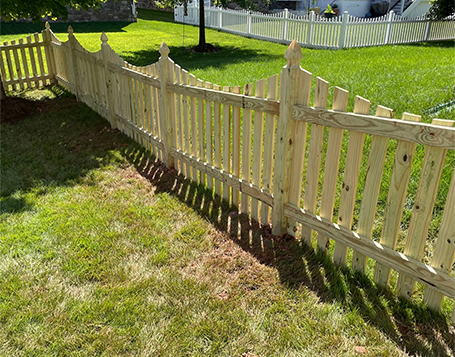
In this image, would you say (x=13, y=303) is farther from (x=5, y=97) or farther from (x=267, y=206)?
(x=5, y=97)

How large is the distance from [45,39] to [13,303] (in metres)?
8.54

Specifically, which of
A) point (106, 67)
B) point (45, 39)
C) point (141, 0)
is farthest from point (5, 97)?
point (141, 0)

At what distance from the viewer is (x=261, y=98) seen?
3.47 metres

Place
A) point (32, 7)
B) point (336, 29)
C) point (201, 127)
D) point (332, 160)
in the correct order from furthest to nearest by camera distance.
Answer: point (336, 29), point (32, 7), point (201, 127), point (332, 160)

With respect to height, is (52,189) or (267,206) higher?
(267,206)

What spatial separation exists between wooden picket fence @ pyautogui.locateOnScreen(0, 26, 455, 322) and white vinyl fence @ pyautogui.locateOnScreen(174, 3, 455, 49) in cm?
1215

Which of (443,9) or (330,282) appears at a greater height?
(443,9)

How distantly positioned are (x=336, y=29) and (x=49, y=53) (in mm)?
10855

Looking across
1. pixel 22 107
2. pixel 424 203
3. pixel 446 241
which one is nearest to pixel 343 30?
pixel 22 107

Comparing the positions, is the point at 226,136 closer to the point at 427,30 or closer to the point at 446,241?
the point at 446,241

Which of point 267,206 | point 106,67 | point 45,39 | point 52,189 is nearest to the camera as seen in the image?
point 267,206

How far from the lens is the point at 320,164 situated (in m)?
3.90

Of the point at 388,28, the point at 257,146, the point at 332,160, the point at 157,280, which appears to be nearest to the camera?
the point at 332,160

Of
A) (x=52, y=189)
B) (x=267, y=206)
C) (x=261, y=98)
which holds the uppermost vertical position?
(x=261, y=98)
